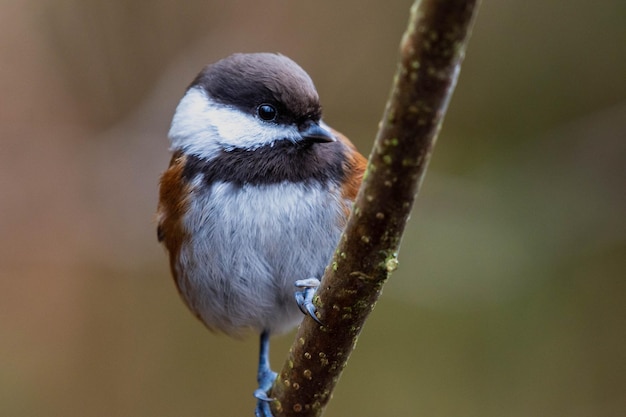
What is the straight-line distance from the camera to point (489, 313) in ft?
14.3

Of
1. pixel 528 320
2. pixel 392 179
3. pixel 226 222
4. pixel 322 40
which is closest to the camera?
pixel 392 179

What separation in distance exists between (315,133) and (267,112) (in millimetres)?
195

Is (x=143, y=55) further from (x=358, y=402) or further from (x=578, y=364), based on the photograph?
(x=578, y=364)

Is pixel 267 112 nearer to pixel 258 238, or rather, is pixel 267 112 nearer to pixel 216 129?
pixel 216 129

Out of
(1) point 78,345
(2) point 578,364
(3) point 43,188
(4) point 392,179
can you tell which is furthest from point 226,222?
(2) point 578,364

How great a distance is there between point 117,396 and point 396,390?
1.75m

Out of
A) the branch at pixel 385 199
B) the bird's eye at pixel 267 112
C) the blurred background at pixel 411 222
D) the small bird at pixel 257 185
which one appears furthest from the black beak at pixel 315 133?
the blurred background at pixel 411 222

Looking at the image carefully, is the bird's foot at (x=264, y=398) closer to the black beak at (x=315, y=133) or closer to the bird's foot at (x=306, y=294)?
the bird's foot at (x=306, y=294)

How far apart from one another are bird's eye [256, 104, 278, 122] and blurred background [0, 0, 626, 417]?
5.53ft

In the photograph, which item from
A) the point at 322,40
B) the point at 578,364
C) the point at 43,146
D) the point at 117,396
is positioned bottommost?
the point at 117,396

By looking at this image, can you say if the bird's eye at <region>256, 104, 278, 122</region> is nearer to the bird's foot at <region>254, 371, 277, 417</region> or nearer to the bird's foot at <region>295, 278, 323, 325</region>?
the bird's foot at <region>295, 278, 323, 325</region>

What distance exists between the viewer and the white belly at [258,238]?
2600 millimetres

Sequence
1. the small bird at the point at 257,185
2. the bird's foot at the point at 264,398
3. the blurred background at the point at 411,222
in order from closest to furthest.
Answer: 1. the bird's foot at the point at 264,398
2. the small bird at the point at 257,185
3. the blurred background at the point at 411,222

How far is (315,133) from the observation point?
8.48 feet
